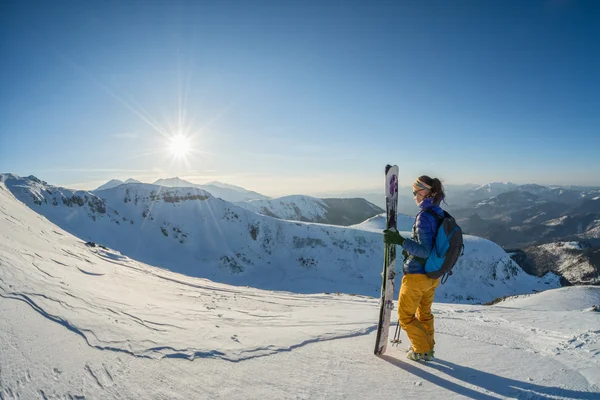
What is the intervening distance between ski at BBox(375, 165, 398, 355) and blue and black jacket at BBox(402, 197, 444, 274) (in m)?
0.34

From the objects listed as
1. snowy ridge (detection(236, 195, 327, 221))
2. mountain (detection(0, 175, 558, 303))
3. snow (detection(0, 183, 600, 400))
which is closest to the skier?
snow (detection(0, 183, 600, 400))

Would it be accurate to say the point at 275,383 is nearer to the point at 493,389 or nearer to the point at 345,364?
the point at 345,364

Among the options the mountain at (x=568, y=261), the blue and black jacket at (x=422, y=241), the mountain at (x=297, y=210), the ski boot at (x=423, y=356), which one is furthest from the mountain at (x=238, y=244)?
the mountain at (x=297, y=210)

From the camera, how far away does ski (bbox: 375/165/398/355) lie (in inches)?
154

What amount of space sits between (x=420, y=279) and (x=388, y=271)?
2.24 ft

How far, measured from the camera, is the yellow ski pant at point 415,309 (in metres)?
3.71

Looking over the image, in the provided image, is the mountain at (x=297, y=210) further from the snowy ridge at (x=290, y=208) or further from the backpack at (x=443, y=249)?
the backpack at (x=443, y=249)

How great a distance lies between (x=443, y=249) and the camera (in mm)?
3615

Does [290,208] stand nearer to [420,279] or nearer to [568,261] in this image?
[568,261]

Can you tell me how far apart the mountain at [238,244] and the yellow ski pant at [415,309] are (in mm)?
34613

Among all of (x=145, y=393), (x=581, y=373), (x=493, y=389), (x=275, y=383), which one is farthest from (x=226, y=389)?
(x=581, y=373)

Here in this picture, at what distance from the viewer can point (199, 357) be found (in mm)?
3217

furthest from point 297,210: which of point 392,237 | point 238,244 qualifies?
point 392,237

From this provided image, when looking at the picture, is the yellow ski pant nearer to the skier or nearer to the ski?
the skier
